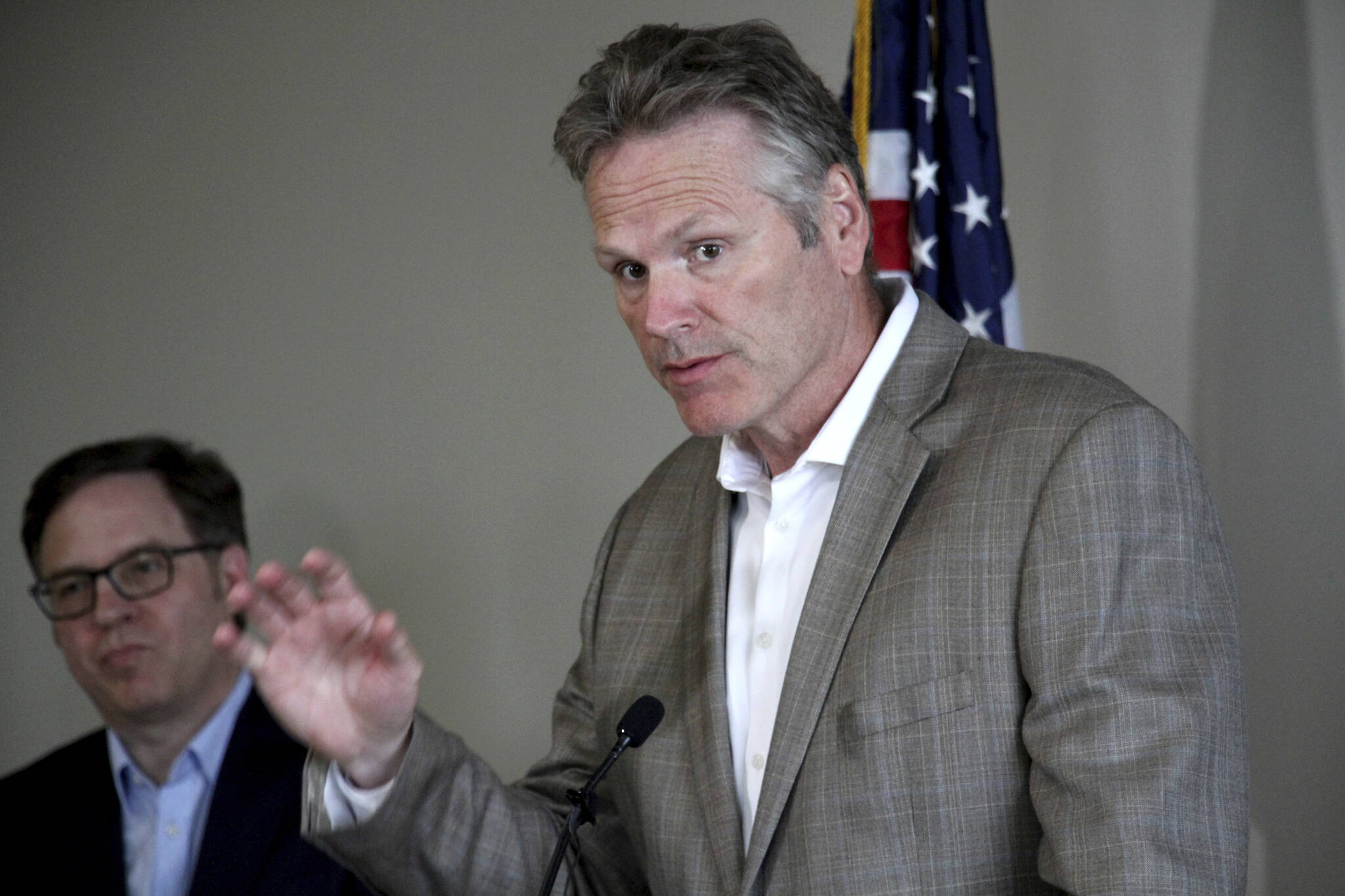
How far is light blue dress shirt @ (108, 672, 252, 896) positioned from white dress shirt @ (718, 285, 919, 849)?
51.7 inches

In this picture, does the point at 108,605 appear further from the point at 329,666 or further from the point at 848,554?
the point at 848,554

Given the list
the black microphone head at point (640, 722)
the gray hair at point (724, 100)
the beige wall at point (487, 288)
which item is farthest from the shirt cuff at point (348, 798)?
the beige wall at point (487, 288)

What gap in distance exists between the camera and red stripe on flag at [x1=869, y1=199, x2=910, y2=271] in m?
2.60

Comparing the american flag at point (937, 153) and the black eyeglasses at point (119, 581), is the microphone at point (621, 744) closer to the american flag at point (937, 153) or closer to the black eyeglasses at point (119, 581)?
the american flag at point (937, 153)

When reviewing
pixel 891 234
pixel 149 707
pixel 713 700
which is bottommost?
pixel 149 707

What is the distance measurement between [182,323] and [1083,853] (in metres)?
3.05

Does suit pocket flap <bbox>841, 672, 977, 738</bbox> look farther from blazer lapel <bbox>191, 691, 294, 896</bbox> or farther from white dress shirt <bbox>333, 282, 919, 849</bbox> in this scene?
blazer lapel <bbox>191, 691, 294, 896</bbox>

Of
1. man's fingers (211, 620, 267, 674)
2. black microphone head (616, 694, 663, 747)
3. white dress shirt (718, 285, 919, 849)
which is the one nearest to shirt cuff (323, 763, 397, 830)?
man's fingers (211, 620, 267, 674)

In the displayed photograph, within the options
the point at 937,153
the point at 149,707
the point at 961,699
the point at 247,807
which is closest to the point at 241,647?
the point at 961,699

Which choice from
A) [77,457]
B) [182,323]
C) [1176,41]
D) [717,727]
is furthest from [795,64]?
[182,323]

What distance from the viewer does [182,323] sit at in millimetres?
3732

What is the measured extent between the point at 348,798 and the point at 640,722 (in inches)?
15.0

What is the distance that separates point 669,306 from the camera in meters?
1.68

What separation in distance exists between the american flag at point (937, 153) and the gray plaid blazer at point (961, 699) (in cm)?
72
